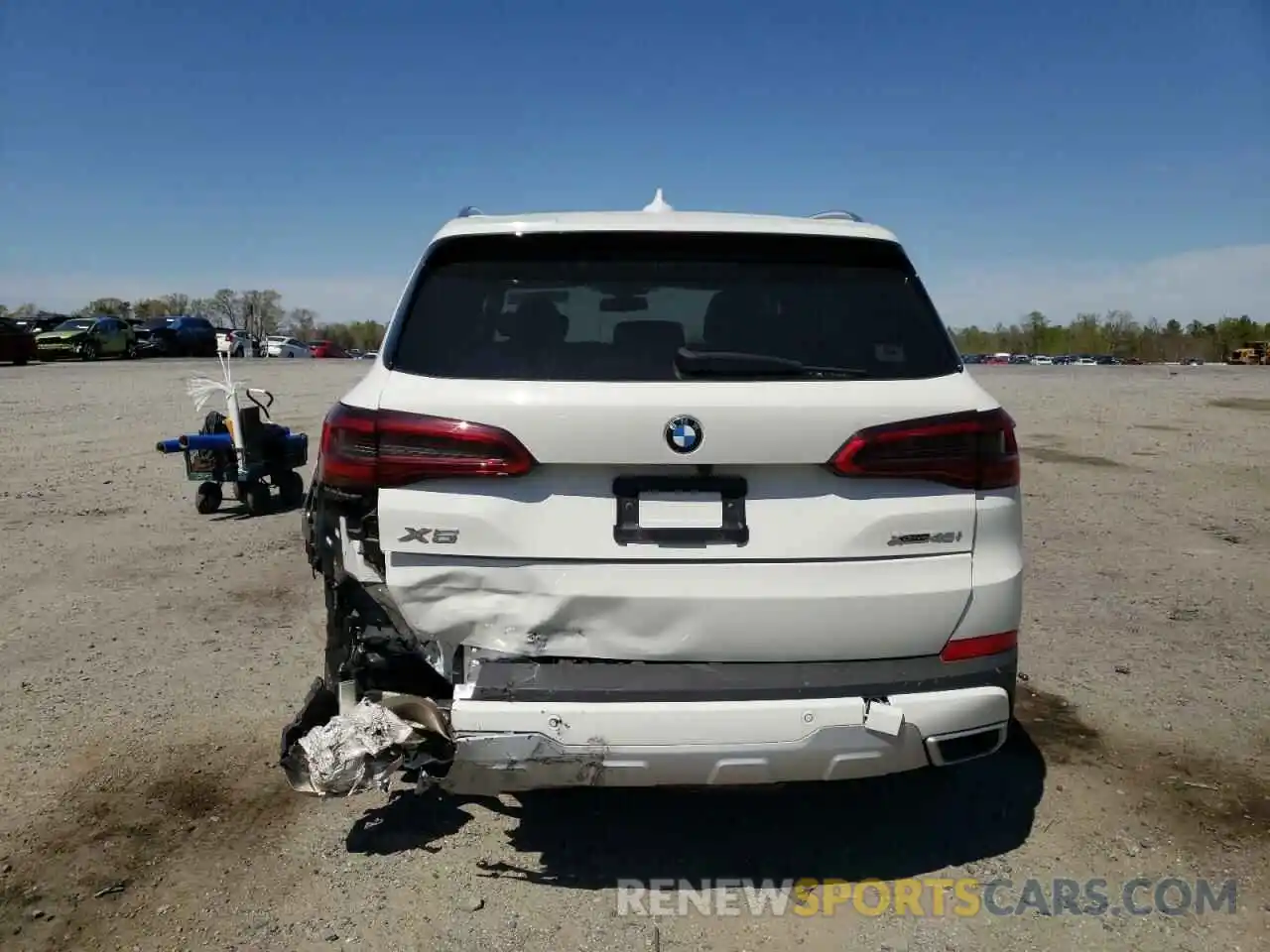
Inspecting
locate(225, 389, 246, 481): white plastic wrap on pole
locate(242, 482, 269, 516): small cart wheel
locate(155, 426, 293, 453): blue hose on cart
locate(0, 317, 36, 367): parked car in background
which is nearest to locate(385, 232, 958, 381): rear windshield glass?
locate(225, 389, 246, 481): white plastic wrap on pole

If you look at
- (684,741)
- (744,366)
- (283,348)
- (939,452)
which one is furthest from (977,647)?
(283,348)

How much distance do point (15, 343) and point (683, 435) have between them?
3537 cm

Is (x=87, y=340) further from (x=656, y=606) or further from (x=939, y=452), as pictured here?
(x=939, y=452)

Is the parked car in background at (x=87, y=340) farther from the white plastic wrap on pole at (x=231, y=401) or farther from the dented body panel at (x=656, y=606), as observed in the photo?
the dented body panel at (x=656, y=606)

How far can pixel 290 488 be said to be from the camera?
899 centimetres

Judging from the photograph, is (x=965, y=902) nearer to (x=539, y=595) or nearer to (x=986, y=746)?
(x=986, y=746)

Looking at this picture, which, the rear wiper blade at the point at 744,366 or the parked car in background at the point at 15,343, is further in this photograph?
the parked car in background at the point at 15,343

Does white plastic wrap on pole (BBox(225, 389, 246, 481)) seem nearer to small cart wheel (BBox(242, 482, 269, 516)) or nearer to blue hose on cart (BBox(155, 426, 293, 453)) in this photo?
blue hose on cart (BBox(155, 426, 293, 453))

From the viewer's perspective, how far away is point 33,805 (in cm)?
344

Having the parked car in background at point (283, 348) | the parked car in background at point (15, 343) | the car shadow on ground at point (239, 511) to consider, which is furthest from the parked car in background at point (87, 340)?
the car shadow on ground at point (239, 511)

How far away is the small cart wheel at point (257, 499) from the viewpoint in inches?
338

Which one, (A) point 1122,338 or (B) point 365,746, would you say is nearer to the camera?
(B) point 365,746

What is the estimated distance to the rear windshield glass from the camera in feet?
9.09

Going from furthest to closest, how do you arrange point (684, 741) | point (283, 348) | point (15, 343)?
1. point (283, 348)
2. point (15, 343)
3. point (684, 741)
